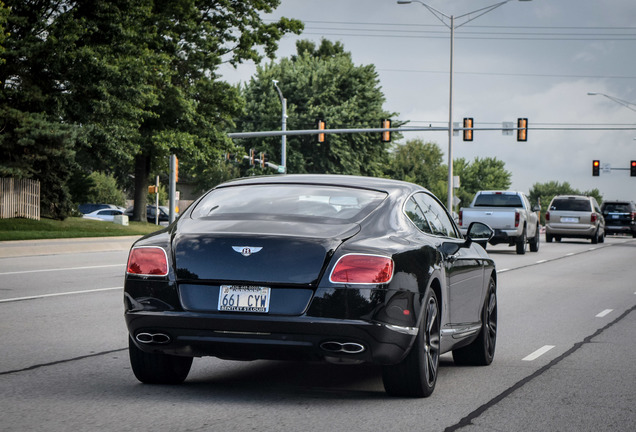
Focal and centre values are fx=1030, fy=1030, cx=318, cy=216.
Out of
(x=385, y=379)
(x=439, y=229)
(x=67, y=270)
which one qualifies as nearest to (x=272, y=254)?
(x=385, y=379)

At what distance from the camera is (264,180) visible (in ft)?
25.1

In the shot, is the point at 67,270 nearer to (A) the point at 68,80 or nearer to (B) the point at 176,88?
(A) the point at 68,80

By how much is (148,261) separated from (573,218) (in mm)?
36805

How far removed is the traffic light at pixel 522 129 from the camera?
49875 millimetres

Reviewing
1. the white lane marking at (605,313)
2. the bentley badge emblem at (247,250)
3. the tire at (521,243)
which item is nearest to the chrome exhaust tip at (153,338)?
the bentley badge emblem at (247,250)

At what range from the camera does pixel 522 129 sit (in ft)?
164

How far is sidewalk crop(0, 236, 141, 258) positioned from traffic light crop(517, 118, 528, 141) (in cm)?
2223

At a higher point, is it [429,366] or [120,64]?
[120,64]

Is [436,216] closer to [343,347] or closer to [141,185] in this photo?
[343,347]

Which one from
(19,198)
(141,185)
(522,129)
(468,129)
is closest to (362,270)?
(19,198)

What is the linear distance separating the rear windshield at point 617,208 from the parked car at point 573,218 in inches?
448

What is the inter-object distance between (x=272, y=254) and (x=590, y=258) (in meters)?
24.8

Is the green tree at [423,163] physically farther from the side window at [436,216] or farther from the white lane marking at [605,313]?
the side window at [436,216]

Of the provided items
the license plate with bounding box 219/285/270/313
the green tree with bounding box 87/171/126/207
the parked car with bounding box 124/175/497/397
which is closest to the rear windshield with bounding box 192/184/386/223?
the parked car with bounding box 124/175/497/397
